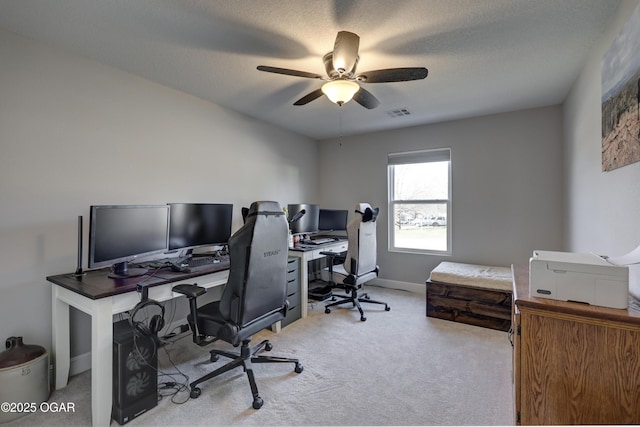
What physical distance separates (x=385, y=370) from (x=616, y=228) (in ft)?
6.01

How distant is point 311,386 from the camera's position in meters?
2.02

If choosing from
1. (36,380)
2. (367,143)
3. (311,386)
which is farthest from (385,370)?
(367,143)

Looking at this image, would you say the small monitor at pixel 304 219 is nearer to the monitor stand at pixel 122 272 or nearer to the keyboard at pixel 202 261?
the keyboard at pixel 202 261

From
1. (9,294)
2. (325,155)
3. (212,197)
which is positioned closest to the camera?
(9,294)

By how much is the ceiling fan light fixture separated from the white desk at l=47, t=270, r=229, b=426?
1.73m

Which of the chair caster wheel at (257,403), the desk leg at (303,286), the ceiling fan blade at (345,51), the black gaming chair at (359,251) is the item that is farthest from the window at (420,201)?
the chair caster wheel at (257,403)

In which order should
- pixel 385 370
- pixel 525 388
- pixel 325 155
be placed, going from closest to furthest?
pixel 525 388 → pixel 385 370 → pixel 325 155

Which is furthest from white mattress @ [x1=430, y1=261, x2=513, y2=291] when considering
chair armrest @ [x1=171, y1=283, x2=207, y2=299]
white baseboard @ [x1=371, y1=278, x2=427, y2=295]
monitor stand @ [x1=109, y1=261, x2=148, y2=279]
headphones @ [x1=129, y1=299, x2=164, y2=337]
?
monitor stand @ [x1=109, y1=261, x2=148, y2=279]

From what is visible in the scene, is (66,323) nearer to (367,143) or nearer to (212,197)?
(212,197)

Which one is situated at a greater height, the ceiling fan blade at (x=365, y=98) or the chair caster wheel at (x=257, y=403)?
the ceiling fan blade at (x=365, y=98)

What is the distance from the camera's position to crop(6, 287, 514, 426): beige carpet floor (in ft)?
5.64

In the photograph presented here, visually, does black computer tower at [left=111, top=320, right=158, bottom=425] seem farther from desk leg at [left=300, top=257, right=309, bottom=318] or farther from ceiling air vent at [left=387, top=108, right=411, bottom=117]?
ceiling air vent at [left=387, top=108, right=411, bottom=117]

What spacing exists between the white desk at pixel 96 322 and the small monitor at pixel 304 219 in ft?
5.89

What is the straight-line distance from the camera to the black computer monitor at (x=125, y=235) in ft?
6.05
